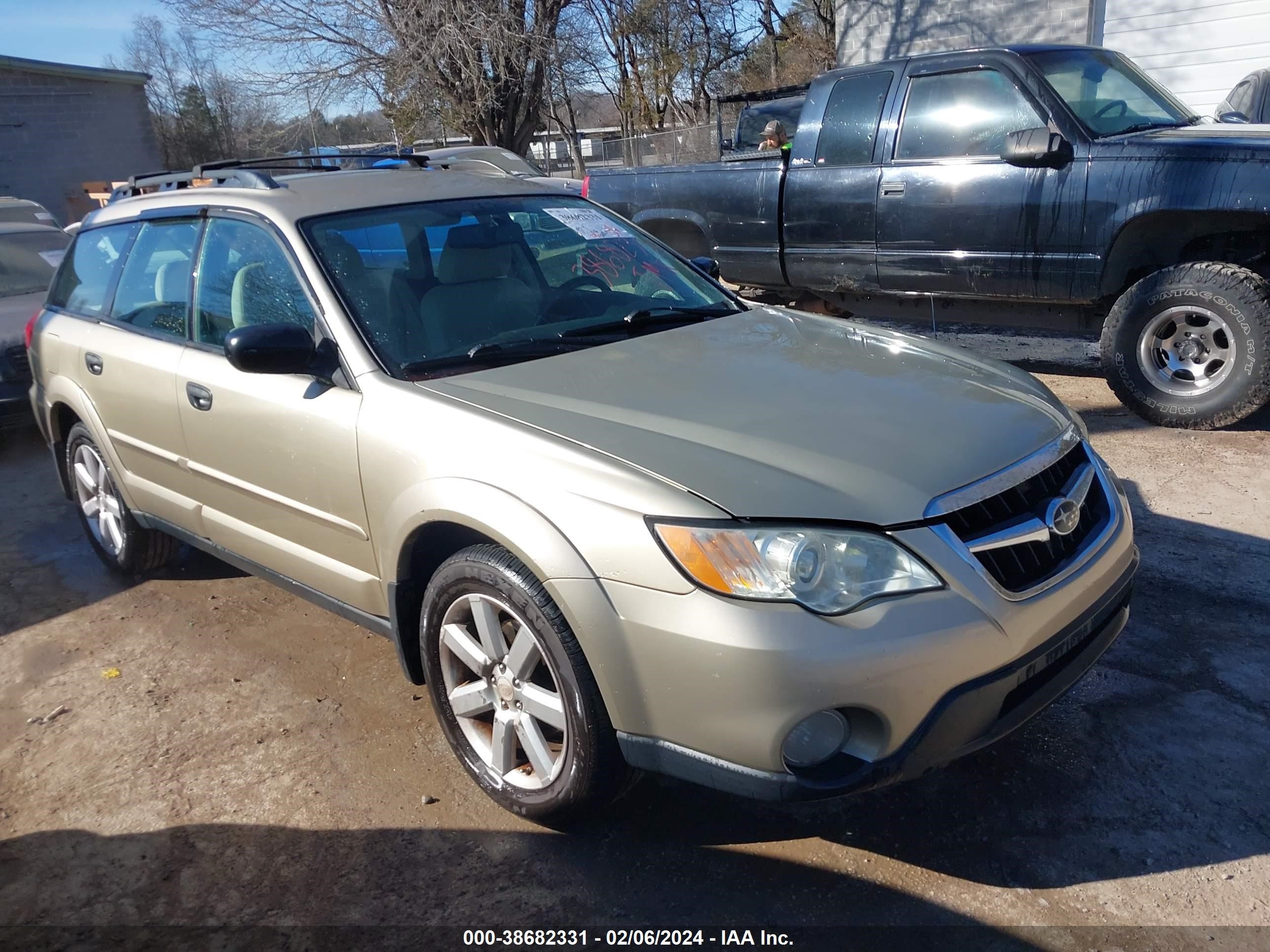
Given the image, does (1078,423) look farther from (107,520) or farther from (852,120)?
(852,120)

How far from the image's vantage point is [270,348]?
9.84ft

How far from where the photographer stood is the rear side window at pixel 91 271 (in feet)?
14.7

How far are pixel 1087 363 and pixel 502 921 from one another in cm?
626

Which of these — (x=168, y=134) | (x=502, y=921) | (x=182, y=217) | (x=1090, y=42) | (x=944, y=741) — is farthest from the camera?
(x=168, y=134)

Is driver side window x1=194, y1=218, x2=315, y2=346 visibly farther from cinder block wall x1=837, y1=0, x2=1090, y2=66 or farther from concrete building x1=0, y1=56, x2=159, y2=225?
concrete building x1=0, y1=56, x2=159, y2=225

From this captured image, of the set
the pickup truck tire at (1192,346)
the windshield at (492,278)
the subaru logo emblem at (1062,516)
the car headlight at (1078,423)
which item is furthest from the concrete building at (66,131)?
the subaru logo emblem at (1062,516)

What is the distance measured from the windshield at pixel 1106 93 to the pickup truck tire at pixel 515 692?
491 centimetres

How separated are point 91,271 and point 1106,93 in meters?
5.72

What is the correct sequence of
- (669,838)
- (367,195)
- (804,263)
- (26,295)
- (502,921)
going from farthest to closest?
(26,295), (804,263), (367,195), (669,838), (502,921)

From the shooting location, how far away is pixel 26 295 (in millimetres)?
7957

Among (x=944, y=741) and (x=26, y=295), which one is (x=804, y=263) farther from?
(x=26, y=295)

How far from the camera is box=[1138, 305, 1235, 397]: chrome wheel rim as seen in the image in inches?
217

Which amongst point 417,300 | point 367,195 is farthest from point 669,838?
point 367,195

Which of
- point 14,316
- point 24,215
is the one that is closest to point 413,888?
point 14,316
